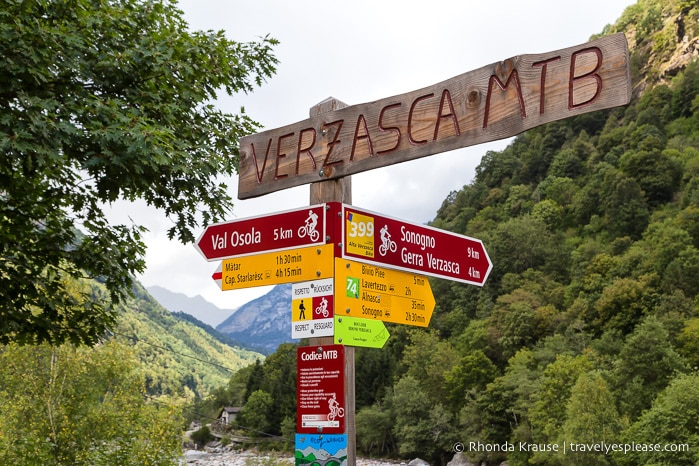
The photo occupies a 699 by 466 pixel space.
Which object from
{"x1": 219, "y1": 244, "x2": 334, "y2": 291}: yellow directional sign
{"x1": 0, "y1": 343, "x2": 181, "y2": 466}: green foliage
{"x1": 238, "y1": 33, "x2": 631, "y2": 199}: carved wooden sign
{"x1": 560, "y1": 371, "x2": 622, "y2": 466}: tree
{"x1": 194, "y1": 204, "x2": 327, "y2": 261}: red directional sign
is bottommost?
{"x1": 560, "y1": 371, "x2": 622, "y2": 466}: tree

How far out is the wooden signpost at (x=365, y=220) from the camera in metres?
4.13

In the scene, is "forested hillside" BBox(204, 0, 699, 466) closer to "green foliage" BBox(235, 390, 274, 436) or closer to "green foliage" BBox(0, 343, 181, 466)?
"green foliage" BBox(235, 390, 274, 436)

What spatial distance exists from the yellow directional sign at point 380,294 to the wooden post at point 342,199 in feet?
0.82

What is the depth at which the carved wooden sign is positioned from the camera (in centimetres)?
398

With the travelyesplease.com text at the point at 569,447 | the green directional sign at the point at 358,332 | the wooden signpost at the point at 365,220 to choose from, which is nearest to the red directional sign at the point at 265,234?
the wooden signpost at the point at 365,220

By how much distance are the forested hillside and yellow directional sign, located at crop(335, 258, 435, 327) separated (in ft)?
165

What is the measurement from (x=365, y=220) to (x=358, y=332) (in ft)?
2.33

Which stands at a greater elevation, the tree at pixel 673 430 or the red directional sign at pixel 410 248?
the red directional sign at pixel 410 248

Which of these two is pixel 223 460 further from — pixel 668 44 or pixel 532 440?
pixel 668 44

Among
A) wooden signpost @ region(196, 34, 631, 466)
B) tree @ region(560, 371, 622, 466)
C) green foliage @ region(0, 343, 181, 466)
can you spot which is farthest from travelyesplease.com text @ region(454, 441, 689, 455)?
wooden signpost @ region(196, 34, 631, 466)

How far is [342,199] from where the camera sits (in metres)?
4.88

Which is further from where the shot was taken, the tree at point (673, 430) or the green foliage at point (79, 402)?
the tree at point (673, 430)

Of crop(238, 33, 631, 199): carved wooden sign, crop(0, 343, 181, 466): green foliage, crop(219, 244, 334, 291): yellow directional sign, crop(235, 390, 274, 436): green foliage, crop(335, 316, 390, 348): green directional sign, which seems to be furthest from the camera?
crop(235, 390, 274, 436): green foliage

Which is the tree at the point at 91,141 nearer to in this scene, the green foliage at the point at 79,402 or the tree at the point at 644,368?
the green foliage at the point at 79,402
